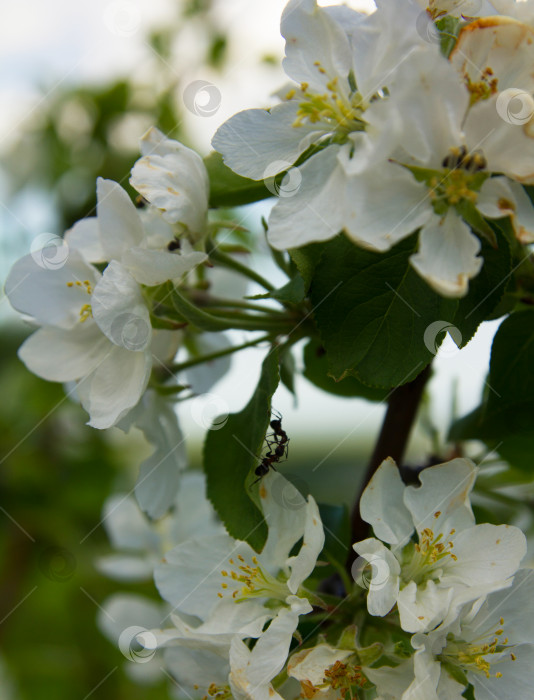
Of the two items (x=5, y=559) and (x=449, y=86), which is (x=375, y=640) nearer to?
(x=449, y=86)

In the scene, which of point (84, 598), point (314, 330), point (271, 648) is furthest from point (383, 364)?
point (84, 598)

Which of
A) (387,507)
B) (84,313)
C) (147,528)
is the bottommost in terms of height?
(147,528)

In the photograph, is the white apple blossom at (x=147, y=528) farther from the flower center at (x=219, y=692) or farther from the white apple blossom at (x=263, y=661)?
the white apple blossom at (x=263, y=661)

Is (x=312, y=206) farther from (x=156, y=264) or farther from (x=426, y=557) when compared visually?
(x=426, y=557)

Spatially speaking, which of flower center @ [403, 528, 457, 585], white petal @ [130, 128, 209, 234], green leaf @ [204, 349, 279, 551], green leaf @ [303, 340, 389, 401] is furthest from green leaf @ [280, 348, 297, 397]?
flower center @ [403, 528, 457, 585]

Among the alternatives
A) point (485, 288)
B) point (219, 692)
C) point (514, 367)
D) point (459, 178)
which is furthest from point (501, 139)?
point (219, 692)

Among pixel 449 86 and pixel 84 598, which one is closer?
pixel 449 86
